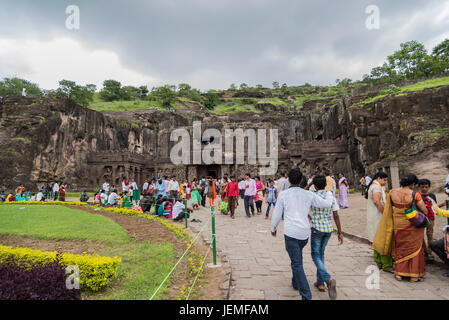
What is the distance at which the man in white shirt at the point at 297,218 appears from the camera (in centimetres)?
331

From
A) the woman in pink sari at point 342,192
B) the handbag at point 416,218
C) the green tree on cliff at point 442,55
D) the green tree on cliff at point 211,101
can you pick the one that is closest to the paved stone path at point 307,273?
the handbag at point 416,218

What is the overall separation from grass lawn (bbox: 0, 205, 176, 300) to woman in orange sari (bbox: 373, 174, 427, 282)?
378 centimetres

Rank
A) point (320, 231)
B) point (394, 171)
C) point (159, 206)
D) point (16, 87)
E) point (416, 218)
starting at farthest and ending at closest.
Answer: point (16, 87) < point (394, 171) < point (159, 206) < point (416, 218) < point (320, 231)

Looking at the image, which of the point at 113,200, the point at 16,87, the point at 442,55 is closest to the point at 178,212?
the point at 113,200

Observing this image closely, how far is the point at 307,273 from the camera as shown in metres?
4.41

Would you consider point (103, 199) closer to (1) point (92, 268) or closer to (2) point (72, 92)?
(1) point (92, 268)

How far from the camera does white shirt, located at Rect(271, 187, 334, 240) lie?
3357mm

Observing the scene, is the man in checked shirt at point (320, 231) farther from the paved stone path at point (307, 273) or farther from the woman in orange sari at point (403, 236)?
the woman in orange sari at point (403, 236)

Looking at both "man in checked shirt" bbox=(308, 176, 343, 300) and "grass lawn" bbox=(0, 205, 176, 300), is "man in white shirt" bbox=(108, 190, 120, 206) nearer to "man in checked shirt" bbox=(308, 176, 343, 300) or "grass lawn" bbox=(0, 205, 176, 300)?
"grass lawn" bbox=(0, 205, 176, 300)

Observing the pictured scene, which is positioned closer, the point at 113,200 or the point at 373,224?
the point at 373,224

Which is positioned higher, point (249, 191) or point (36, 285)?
point (249, 191)

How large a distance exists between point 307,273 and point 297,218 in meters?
1.65
